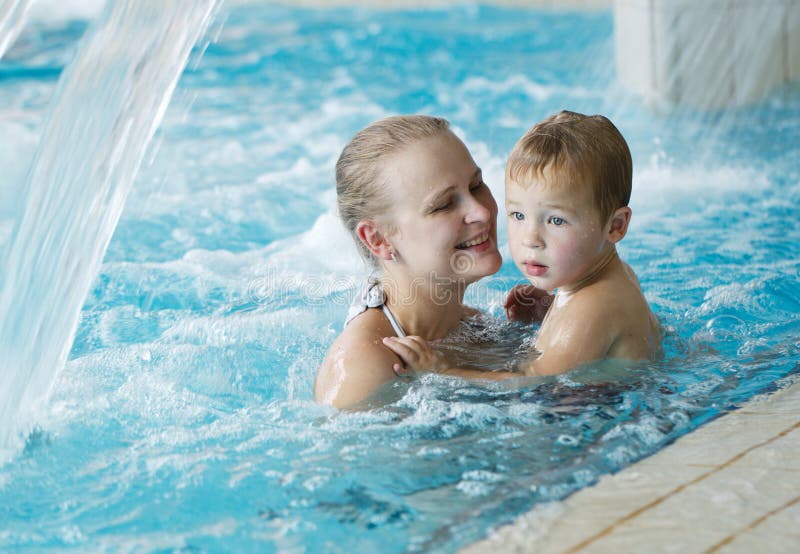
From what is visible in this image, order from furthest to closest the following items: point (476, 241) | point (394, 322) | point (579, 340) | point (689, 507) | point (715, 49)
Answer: point (715, 49) < point (394, 322) < point (476, 241) < point (579, 340) < point (689, 507)

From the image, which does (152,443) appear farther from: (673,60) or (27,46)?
(27,46)

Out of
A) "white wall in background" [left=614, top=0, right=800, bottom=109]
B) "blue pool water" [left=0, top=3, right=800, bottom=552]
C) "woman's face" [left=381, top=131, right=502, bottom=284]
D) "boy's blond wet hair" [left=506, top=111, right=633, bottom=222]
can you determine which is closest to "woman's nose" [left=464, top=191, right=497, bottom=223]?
"woman's face" [left=381, top=131, right=502, bottom=284]

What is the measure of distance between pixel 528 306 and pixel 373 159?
1068 mm

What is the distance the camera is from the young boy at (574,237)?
133 inches

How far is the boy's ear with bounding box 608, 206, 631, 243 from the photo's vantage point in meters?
3.48

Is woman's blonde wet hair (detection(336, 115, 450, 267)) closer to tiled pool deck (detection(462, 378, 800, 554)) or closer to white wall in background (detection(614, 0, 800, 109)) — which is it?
tiled pool deck (detection(462, 378, 800, 554))

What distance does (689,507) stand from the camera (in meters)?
2.66

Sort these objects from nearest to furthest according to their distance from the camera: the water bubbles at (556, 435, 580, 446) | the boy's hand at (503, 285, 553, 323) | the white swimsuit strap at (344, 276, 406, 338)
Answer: the water bubbles at (556, 435, 580, 446)
the white swimsuit strap at (344, 276, 406, 338)
the boy's hand at (503, 285, 553, 323)

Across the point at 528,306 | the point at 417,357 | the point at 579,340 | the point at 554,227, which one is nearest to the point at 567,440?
the point at 579,340

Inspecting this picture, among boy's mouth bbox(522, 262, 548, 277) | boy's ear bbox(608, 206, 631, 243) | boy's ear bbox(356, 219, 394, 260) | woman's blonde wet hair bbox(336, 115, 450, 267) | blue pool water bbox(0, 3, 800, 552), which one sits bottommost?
blue pool water bbox(0, 3, 800, 552)

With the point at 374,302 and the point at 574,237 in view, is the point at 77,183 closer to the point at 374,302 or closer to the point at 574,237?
the point at 374,302

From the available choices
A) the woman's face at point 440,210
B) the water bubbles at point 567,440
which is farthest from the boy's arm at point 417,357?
the water bubbles at point 567,440

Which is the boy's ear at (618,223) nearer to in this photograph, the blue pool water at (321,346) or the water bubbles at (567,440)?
the blue pool water at (321,346)

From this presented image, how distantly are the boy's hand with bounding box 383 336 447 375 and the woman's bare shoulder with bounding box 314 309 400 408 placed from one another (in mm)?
31
